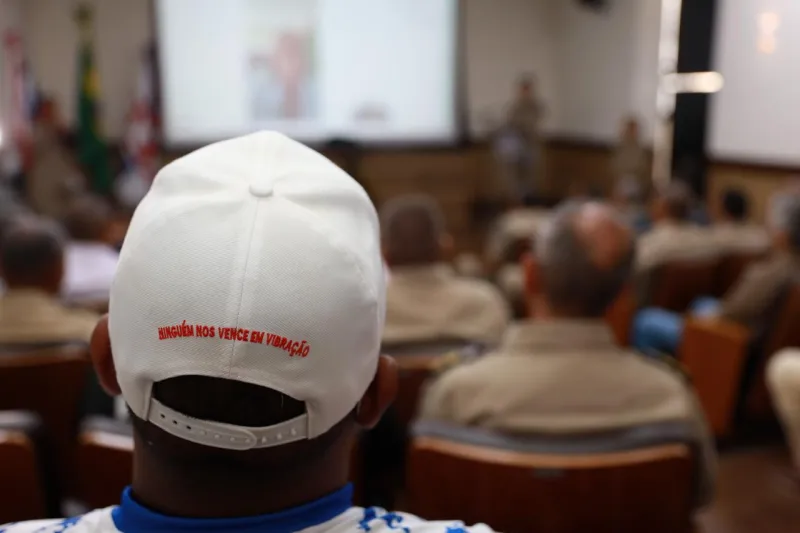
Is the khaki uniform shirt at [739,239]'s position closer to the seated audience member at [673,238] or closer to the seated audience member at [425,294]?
the seated audience member at [673,238]

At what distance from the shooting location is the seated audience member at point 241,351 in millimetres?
650

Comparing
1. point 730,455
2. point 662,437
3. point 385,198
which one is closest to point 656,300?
point 730,455

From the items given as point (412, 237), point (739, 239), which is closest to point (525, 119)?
point (739, 239)

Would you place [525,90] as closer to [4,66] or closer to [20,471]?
[4,66]

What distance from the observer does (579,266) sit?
5.41 ft

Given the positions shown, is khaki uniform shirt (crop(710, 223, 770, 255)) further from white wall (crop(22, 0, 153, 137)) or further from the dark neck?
white wall (crop(22, 0, 153, 137))

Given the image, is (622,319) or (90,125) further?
(90,125)

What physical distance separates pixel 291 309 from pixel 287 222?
0.08 meters

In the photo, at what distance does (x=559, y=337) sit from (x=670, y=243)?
2.32 meters

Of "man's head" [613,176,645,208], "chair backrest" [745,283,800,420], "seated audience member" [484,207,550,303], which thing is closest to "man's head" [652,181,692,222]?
"seated audience member" [484,207,550,303]

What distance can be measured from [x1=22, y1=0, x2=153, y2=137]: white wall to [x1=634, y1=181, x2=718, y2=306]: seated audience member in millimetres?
5854

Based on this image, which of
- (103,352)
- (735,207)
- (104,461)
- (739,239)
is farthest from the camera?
(735,207)

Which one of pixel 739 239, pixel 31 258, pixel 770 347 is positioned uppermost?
pixel 31 258

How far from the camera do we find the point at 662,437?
49.9 inches
